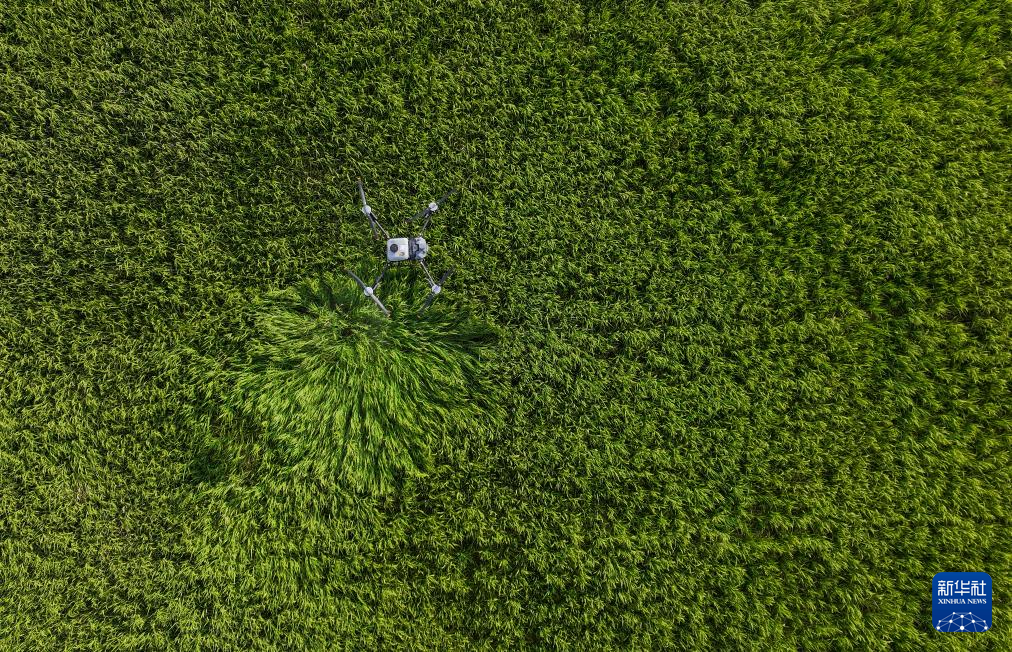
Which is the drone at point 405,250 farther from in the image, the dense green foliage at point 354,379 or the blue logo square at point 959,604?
the blue logo square at point 959,604

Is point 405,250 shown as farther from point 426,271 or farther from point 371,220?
point 371,220

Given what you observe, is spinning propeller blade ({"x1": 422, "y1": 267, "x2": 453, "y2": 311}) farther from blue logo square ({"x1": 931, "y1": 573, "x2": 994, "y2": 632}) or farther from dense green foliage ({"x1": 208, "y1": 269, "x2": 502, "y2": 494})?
blue logo square ({"x1": 931, "y1": 573, "x2": 994, "y2": 632})

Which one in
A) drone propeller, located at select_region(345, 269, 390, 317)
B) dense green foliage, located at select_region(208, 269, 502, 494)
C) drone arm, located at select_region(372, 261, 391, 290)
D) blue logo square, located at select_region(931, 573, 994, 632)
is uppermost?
drone arm, located at select_region(372, 261, 391, 290)

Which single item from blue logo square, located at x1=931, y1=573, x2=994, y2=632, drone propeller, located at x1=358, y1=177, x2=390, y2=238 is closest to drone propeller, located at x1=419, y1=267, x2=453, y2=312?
drone propeller, located at x1=358, y1=177, x2=390, y2=238

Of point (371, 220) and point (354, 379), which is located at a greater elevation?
point (371, 220)

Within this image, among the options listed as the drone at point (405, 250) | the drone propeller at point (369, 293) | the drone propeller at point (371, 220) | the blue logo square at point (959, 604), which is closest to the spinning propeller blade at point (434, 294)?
the drone at point (405, 250)

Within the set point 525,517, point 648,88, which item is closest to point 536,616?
point 525,517

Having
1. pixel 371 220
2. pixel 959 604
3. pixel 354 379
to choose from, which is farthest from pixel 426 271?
pixel 959 604
